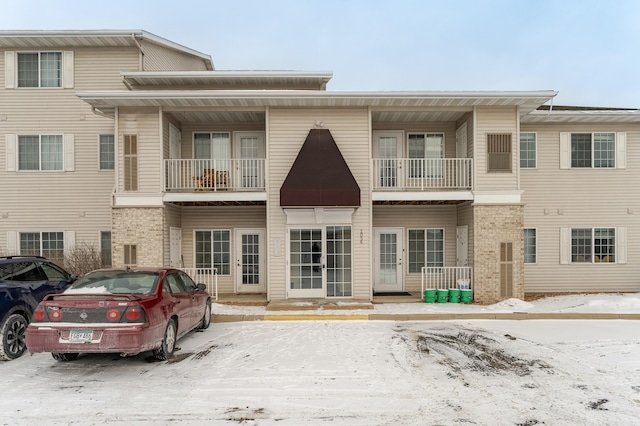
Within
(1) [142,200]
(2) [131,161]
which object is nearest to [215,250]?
(1) [142,200]

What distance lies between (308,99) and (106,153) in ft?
29.2

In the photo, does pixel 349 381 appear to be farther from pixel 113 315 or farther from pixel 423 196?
pixel 423 196

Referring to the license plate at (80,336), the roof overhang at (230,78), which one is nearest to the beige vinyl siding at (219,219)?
the roof overhang at (230,78)

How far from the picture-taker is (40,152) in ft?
52.1

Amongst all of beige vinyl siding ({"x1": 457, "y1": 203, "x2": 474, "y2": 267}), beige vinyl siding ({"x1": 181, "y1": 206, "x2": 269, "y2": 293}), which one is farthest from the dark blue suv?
beige vinyl siding ({"x1": 457, "y1": 203, "x2": 474, "y2": 267})

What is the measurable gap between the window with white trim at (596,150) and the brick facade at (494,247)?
458 cm

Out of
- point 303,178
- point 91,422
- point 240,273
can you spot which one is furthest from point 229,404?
point 240,273

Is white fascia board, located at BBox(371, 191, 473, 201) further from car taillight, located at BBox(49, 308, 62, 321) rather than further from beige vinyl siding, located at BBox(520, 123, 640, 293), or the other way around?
car taillight, located at BBox(49, 308, 62, 321)

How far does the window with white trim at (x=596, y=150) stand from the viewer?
15.0m

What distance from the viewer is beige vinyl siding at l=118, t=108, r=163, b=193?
12.5 m

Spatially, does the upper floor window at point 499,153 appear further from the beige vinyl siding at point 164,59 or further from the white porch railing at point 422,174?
the beige vinyl siding at point 164,59

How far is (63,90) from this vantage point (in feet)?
52.4

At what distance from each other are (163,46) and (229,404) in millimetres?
16507

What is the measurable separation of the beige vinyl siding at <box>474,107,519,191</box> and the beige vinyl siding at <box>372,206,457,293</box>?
2270mm
